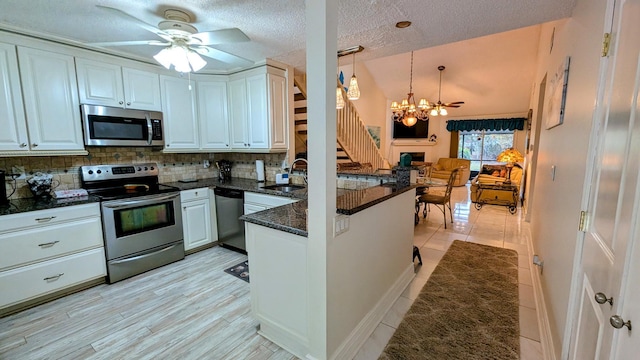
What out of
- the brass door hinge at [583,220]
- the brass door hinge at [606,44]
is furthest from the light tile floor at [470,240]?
the brass door hinge at [606,44]

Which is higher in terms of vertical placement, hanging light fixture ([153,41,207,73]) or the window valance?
the window valance

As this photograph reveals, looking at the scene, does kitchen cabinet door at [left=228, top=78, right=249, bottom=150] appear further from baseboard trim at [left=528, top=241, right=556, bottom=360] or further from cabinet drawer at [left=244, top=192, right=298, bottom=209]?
baseboard trim at [left=528, top=241, right=556, bottom=360]

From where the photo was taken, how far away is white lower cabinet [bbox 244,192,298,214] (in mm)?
2922

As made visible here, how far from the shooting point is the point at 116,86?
9.29 ft

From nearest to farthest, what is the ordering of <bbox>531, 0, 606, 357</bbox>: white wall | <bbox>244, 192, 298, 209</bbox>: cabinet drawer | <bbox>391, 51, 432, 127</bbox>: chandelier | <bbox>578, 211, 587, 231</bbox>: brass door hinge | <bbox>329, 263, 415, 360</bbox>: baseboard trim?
<bbox>578, 211, 587, 231</bbox>: brass door hinge < <bbox>531, 0, 606, 357</bbox>: white wall < <bbox>329, 263, 415, 360</bbox>: baseboard trim < <bbox>244, 192, 298, 209</bbox>: cabinet drawer < <bbox>391, 51, 432, 127</bbox>: chandelier

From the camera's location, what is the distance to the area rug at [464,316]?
178 centimetres

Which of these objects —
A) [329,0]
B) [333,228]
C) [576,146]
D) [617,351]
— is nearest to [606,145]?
[576,146]

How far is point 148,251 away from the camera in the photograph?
2.86 metres

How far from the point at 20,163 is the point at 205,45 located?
2273mm

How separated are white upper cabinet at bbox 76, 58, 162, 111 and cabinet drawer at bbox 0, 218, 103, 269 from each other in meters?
1.26

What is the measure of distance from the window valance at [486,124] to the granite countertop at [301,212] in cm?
818

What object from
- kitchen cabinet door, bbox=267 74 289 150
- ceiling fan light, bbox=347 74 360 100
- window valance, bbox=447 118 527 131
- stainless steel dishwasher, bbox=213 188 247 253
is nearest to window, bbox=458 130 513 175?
window valance, bbox=447 118 527 131

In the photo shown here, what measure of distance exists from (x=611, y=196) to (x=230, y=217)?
10.8 feet

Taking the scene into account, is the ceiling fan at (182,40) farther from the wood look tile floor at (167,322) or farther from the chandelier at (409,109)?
the chandelier at (409,109)
